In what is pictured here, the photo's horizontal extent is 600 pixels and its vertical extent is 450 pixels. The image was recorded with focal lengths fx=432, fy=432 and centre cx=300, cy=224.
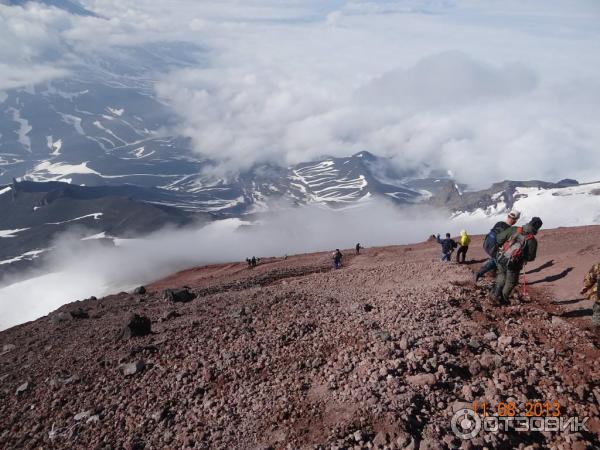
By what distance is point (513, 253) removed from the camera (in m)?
13.7

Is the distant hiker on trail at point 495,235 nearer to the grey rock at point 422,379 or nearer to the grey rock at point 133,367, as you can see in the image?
the grey rock at point 422,379

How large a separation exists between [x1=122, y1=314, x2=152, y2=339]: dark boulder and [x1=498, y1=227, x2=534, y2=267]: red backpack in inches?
523

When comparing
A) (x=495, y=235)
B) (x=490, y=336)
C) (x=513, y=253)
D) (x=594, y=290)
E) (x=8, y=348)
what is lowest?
(x=8, y=348)

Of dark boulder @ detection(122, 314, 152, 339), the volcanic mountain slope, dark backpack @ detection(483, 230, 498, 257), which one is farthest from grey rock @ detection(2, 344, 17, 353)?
dark backpack @ detection(483, 230, 498, 257)

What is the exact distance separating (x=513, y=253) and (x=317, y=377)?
24.8 ft

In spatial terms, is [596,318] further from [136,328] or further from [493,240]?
[136,328]

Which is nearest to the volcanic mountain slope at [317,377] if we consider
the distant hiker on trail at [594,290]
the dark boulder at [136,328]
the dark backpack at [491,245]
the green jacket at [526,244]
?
the dark boulder at [136,328]

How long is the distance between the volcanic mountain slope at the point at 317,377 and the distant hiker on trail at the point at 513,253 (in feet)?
2.48

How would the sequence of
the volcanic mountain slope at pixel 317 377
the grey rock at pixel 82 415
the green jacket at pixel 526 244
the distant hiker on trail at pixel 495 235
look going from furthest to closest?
the distant hiker on trail at pixel 495 235, the green jacket at pixel 526 244, the grey rock at pixel 82 415, the volcanic mountain slope at pixel 317 377

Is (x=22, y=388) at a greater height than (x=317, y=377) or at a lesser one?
lesser

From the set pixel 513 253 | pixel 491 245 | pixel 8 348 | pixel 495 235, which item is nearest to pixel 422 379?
pixel 513 253

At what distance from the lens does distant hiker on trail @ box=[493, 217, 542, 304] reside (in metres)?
13.6

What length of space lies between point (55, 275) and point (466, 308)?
651 ft

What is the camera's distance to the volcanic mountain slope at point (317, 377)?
8.92 meters
